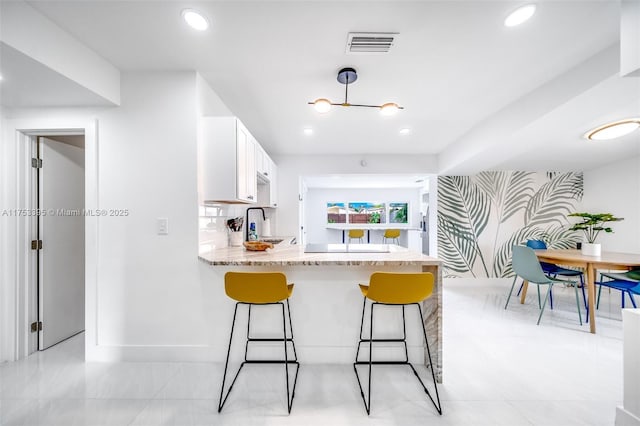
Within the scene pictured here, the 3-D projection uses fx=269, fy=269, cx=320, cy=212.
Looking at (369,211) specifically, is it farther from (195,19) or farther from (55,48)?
(55,48)

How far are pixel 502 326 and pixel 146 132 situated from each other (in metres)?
3.94

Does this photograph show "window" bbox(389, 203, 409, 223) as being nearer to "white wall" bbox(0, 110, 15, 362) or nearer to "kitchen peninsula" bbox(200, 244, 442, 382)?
"kitchen peninsula" bbox(200, 244, 442, 382)

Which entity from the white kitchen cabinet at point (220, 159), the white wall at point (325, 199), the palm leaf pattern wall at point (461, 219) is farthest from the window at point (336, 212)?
the white kitchen cabinet at point (220, 159)

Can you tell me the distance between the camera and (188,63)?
80.7 inches

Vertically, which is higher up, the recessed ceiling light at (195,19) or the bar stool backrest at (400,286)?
the recessed ceiling light at (195,19)

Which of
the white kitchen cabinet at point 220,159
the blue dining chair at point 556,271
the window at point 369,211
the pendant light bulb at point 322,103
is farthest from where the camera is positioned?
the window at point 369,211

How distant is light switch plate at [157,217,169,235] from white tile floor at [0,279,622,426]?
1033 mm

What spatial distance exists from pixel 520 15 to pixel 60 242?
3.96 meters

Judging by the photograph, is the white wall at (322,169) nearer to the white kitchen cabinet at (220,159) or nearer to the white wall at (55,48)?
the white kitchen cabinet at (220,159)

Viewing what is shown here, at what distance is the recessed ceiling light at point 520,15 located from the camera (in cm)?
151

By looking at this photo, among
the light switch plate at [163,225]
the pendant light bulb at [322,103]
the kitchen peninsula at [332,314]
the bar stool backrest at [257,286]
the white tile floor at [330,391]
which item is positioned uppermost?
the pendant light bulb at [322,103]

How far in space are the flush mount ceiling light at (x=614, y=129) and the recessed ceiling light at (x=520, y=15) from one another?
2.16m

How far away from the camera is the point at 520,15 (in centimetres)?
155

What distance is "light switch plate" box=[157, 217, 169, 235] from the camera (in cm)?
214
